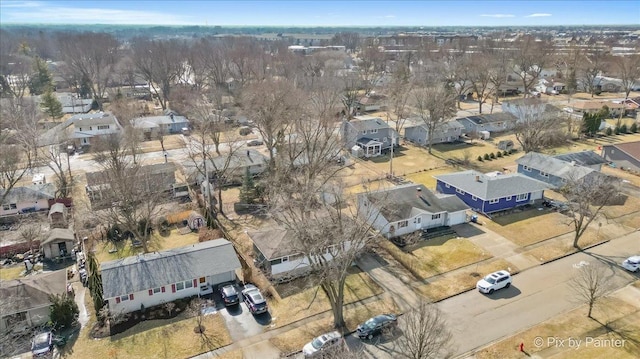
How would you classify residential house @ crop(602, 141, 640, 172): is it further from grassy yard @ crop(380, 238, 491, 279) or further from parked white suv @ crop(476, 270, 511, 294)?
parked white suv @ crop(476, 270, 511, 294)

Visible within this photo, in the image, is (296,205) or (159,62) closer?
(296,205)

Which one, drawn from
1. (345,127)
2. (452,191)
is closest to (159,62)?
(345,127)

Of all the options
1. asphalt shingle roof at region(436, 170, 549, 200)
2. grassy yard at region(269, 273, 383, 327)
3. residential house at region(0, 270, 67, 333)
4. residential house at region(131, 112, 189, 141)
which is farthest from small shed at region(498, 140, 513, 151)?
residential house at region(0, 270, 67, 333)

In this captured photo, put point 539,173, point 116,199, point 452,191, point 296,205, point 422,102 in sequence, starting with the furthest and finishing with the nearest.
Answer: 1. point 422,102
2. point 539,173
3. point 452,191
4. point 116,199
5. point 296,205

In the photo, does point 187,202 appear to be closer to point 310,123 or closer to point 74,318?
point 310,123

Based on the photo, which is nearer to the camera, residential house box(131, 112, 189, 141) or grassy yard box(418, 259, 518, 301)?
grassy yard box(418, 259, 518, 301)

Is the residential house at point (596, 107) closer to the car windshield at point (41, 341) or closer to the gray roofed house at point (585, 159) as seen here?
the gray roofed house at point (585, 159)

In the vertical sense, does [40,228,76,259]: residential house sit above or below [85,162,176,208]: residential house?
below
